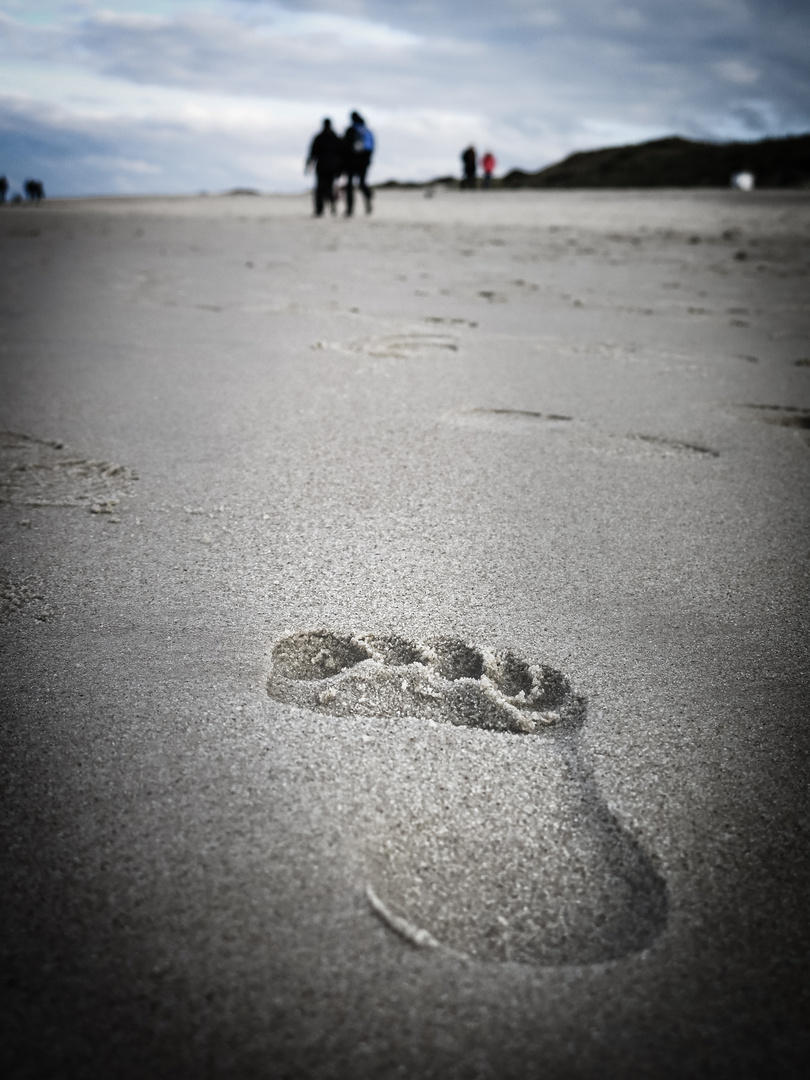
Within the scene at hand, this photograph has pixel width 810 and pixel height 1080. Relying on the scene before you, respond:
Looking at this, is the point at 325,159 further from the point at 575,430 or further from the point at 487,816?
the point at 487,816

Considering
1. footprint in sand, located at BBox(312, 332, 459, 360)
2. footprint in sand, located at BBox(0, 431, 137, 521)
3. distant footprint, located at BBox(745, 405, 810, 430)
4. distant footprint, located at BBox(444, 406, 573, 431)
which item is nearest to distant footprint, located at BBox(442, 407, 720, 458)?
distant footprint, located at BBox(444, 406, 573, 431)

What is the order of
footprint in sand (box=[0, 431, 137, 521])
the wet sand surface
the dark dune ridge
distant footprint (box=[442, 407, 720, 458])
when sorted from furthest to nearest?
the dark dune ridge
distant footprint (box=[442, 407, 720, 458])
footprint in sand (box=[0, 431, 137, 521])
the wet sand surface

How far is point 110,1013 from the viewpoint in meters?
0.64

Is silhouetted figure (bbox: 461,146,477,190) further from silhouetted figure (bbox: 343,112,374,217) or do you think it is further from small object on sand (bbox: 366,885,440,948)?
small object on sand (bbox: 366,885,440,948)

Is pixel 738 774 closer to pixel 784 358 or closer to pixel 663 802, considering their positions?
pixel 663 802

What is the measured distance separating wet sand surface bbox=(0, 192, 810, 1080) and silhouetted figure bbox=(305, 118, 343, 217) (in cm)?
749

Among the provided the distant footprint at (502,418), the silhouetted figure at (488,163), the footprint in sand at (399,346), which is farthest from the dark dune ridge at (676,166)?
the distant footprint at (502,418)

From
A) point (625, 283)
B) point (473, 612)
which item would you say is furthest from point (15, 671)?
point (625, 283)

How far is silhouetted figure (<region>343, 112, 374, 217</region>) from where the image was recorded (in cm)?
905

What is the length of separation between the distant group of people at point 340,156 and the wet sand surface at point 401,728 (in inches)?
298

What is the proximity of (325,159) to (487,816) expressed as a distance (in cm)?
963

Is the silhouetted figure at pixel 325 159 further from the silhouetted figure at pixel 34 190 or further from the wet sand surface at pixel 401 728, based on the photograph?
the silhouetted figure at pixel 34 190

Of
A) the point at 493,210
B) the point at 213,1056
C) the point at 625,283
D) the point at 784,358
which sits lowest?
the point at 213,1056

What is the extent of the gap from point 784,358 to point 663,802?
2.67 m
